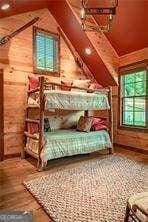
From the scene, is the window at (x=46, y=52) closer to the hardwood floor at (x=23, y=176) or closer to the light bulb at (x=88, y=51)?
the light bulb at (x=88, y=51)

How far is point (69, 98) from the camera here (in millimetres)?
3668

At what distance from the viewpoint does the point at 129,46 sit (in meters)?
4.52

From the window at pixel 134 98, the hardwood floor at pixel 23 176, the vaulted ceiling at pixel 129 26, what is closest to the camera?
the hardwood floor at pixel 23 176

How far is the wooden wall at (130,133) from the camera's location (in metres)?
4.46

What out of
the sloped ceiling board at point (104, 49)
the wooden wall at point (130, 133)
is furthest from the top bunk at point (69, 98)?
the wooden wall at point (130, 133)

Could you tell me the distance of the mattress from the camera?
3.40 m

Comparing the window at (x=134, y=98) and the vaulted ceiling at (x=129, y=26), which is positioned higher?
the vaulted ceiling at (x=129, y=26)

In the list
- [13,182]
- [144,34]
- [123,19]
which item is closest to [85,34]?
[123,19]

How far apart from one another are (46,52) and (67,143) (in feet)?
7.14

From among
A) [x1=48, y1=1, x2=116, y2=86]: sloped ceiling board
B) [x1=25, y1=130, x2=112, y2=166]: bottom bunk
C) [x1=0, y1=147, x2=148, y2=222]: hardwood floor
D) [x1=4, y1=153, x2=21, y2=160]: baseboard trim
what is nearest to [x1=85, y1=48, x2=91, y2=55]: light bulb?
[x1=48, y1=1, x2=116, y2=86]: sloped ceiling board

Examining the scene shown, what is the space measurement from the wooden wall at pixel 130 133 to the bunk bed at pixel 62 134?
2.28 ft

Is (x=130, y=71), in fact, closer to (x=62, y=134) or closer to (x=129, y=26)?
(x=129, y=26)

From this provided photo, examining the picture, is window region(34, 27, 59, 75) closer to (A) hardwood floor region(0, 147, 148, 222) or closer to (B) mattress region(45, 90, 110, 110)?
(B) mattress region(45, 90, 110, 110)

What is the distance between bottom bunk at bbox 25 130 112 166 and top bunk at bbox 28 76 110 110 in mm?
519
